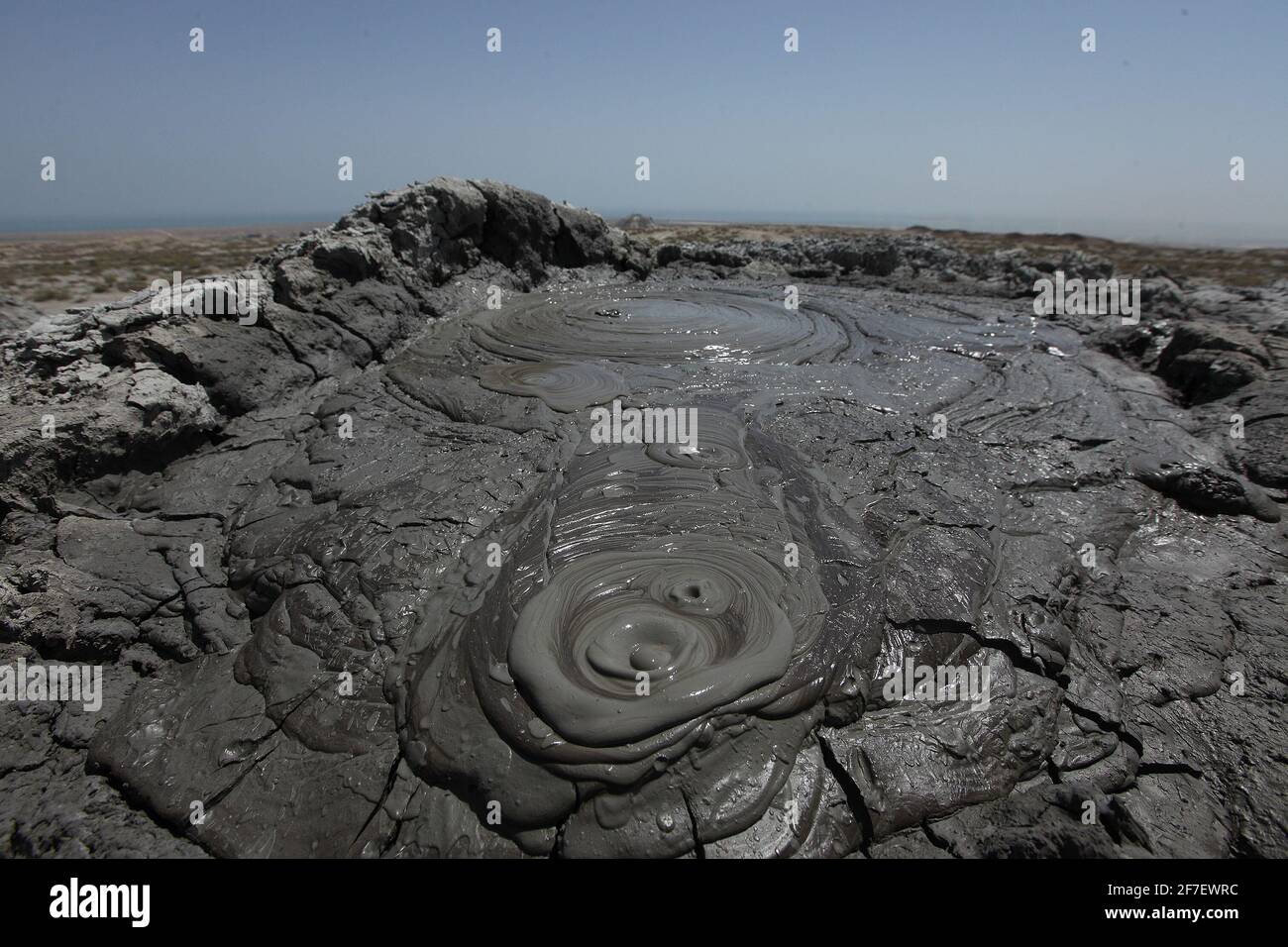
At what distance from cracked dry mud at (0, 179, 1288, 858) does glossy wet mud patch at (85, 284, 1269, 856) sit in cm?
2

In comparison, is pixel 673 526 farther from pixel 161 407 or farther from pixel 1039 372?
pixel 1039 372

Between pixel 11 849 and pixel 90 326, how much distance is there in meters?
5.15

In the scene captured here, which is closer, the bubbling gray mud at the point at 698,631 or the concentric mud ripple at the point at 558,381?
the bubbling gray mud at the point at 698,631

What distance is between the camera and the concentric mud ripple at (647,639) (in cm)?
275

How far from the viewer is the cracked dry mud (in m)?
2.53

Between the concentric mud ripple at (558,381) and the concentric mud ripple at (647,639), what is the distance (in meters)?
3.03

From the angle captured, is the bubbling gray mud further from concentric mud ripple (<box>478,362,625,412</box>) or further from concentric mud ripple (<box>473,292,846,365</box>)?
concentric mud ripple (<box>473,292,846,365</box>)

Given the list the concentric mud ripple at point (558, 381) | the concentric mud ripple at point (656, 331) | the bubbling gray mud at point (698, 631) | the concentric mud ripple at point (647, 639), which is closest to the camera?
the bubbling gray mud at point (698, 631)

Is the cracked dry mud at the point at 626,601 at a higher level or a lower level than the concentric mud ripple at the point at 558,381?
lower

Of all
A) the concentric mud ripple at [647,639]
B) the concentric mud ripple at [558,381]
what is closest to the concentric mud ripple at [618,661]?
the concentric mud ripple at [647,639]

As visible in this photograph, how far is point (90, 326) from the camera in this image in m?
5.48

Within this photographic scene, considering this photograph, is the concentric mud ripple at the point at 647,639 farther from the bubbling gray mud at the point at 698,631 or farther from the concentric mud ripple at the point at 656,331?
the concentric mud ripple at the point at 656,331

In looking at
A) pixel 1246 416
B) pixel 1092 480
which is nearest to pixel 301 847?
pixel 1092 480
